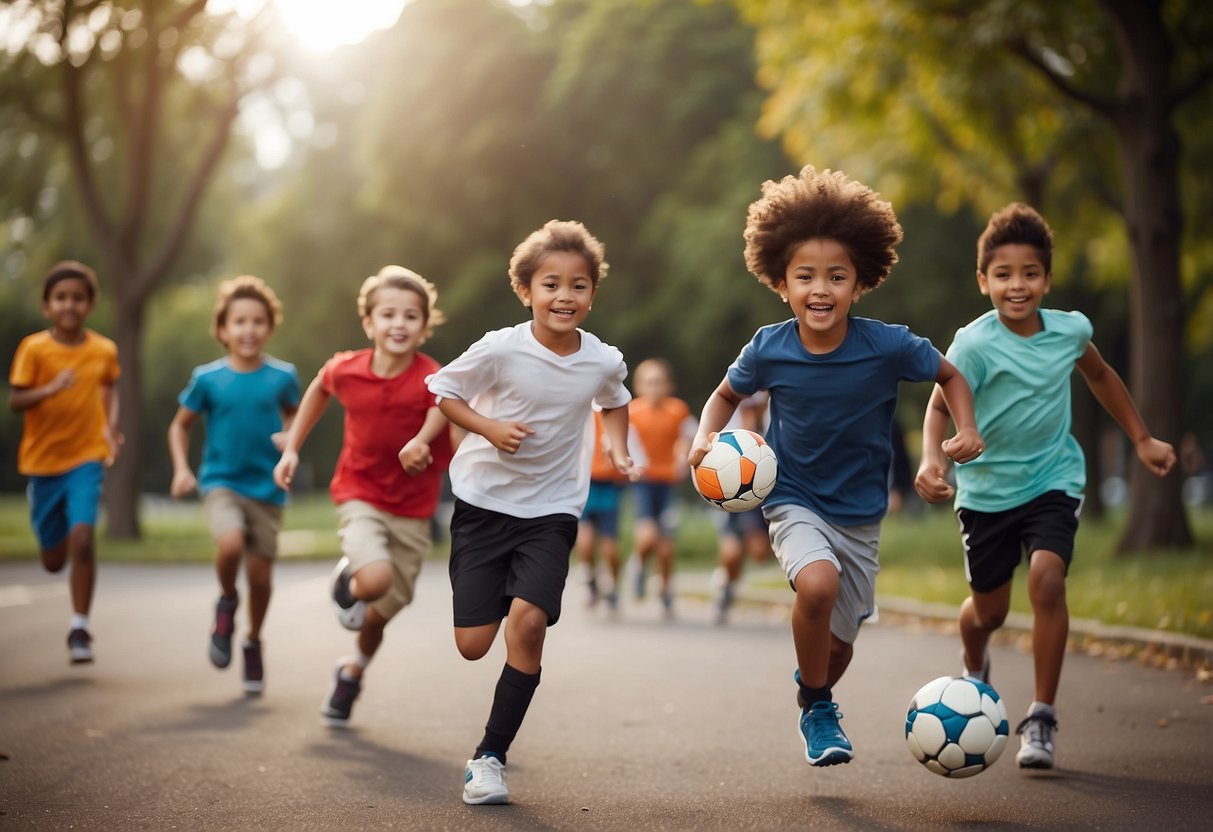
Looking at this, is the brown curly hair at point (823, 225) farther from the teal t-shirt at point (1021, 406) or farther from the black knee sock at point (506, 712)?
the black knee sock at point (506, 712)

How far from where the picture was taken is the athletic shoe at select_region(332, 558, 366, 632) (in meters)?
6.91

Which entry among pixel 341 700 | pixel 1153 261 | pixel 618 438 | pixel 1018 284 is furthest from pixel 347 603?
pixel 1153 261

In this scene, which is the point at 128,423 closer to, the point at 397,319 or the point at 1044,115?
the point at 1044,115

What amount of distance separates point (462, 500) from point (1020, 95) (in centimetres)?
1279

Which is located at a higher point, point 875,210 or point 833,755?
point 875,210

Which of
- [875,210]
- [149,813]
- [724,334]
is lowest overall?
[149,813]

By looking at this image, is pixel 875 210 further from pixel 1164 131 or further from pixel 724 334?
pixel 724 334

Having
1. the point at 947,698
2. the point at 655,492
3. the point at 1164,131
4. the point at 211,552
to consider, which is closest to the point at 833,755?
the point at 947,698

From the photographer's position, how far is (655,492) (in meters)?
13.4

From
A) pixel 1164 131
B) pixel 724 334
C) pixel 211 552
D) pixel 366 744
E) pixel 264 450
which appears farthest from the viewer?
pixel 724 334

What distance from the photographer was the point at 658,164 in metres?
31.1

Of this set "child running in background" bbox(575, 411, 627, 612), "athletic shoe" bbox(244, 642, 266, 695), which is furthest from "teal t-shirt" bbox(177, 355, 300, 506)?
"child running in background" bbox(575, 411, 627, 612)

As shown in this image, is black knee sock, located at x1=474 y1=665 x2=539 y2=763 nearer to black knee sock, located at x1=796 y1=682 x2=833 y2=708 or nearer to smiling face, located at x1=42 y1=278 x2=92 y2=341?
black knee sock, located at x1=796 y1=682 x2=833 y2=708

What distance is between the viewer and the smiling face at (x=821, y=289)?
555 cm
